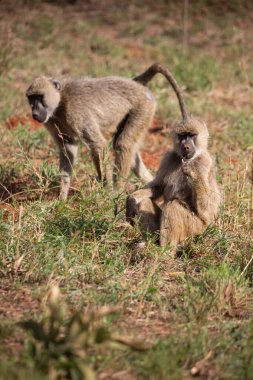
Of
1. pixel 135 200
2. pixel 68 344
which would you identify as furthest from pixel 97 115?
pixel 68 344

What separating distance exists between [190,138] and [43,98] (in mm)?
2182

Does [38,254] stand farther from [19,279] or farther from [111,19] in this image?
[111,19]

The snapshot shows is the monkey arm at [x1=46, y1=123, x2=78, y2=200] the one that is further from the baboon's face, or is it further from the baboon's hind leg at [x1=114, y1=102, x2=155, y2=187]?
the baboon's face

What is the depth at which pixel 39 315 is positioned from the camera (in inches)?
163

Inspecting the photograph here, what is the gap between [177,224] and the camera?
5523 millimetres

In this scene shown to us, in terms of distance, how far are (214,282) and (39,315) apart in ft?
3.99

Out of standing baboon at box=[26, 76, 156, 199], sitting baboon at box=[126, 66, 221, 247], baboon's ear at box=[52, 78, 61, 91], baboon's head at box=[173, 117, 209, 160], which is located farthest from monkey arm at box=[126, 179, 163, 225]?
baboon's ear at box=[52, 78, 61, 91]

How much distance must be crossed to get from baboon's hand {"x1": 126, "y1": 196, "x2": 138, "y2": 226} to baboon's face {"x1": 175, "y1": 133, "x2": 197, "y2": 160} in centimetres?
57

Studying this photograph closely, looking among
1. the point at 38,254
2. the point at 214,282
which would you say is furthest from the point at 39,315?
the point at 214,282

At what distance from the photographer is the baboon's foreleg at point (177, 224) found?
5523mm

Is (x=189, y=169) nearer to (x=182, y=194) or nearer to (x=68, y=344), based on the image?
(x=182, y=194)

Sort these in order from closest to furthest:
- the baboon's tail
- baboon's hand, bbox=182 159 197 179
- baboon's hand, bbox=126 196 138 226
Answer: baboon's hand, bbox=182 159 197 179, baboon's hand, bbox=126 196 138 226, the baboon's tail

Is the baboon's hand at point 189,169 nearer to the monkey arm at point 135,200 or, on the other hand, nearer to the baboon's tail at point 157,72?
the monkey arm at point 135,200

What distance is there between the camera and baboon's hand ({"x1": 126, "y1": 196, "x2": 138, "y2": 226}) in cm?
580
